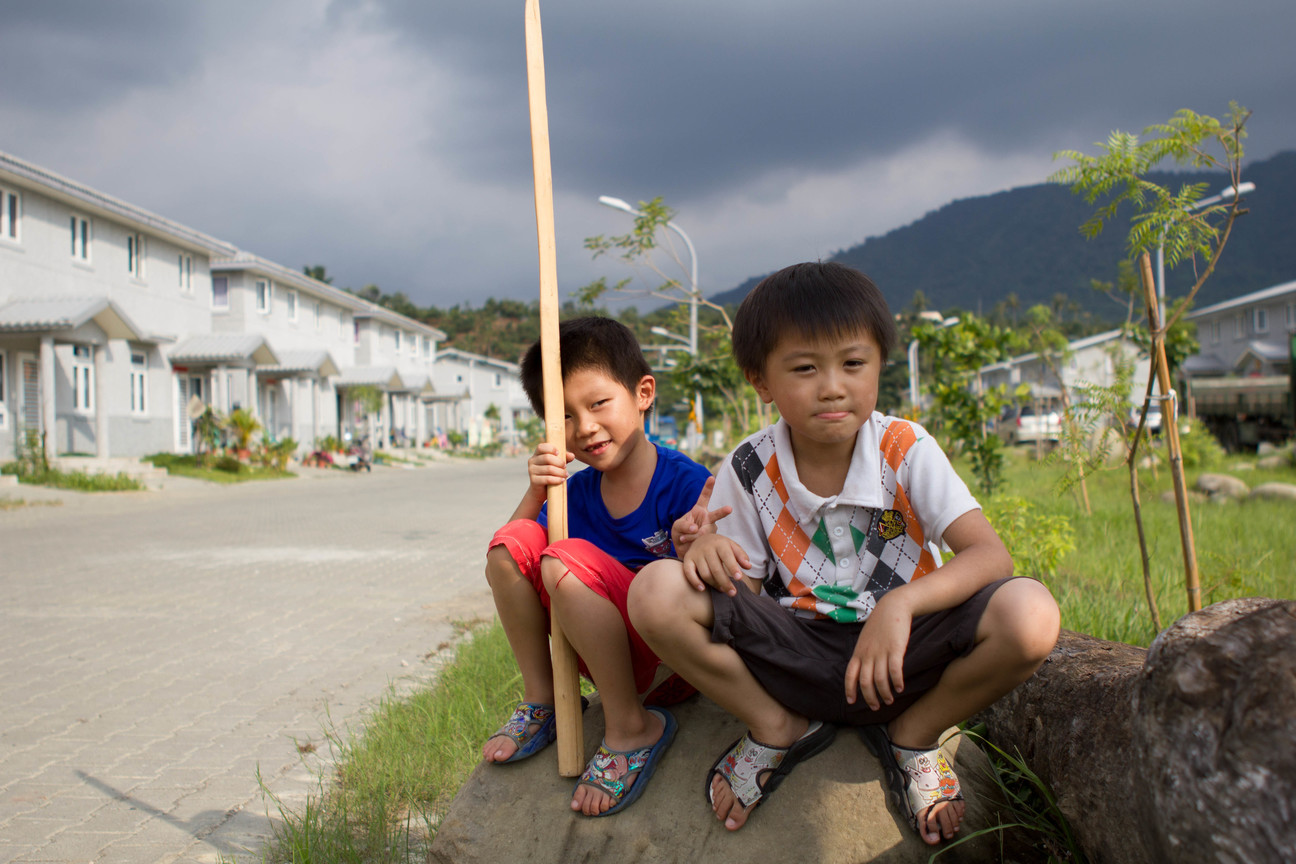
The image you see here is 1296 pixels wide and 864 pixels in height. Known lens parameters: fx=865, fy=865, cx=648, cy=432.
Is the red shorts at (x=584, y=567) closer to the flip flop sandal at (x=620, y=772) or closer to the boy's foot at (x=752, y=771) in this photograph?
the flip flop sandal at (x=620, y=772)

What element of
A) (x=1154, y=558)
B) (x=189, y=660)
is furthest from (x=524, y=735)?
(x=1154, y=558)

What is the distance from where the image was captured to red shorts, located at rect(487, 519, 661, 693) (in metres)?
1.97

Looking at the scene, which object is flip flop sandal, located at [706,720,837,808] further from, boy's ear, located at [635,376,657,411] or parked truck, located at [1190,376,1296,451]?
parked truck, located at [1190,376,1296,451]

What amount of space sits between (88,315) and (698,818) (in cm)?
1824

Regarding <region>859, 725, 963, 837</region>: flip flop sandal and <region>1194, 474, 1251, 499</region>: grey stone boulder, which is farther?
<region>1194, 474, 1251, 499</region>: grey stone boulder

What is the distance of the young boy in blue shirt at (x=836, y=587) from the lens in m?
1.66

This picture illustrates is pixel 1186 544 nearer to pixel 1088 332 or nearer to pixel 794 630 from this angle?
pixel 794 630

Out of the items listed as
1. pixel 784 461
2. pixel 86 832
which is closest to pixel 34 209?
pixel 86 832

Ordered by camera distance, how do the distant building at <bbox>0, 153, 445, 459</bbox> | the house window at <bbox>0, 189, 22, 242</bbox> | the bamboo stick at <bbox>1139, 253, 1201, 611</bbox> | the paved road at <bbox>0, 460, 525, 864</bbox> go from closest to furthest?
the paved road at <bbox>0, 460, 525, 864</bbox> → the bamboo stick at <bbox>1139, 253, 1201, 611</bbox> → the house window at <bbox>0, 189, 22, 242</bbox> → the distant building at <bbox>0, 153, 445, 459</bbox>

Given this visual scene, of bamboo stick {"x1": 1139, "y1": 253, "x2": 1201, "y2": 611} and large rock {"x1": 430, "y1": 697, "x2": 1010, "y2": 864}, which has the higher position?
bamboo stick {"x1": 1139, "y1": 253, "x2": 1201, "y2": 611}

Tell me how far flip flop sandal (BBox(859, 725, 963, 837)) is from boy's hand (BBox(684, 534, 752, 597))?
1.65 feet

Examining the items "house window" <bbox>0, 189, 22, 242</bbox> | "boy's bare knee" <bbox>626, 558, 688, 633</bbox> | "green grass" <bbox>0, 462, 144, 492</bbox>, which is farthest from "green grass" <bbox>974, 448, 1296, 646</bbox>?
"house window" <bbox>0, 189, 22, 242</bbox>

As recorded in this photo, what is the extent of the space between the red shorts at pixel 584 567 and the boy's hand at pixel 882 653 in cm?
48

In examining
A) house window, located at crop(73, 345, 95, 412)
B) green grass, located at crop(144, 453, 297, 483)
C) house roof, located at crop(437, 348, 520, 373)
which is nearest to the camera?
house window, located at crop(73, 345, 95, 412)
